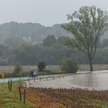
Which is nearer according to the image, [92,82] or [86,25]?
[92,82]

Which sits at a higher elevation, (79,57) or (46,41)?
(46,41)

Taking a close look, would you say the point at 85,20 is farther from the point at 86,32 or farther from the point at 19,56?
the point at 19,56

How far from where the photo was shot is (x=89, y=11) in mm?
78250

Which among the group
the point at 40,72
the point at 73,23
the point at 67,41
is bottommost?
the point at 40,72

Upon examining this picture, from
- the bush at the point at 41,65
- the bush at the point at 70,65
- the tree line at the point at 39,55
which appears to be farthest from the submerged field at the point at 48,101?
the tree line at the point at 39,55

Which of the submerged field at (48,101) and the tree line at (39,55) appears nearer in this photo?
the submerged field at (48,101)

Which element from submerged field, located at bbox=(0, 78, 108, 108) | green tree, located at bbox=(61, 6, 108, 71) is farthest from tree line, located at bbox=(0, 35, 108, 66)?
submerged field, located at bbox=(0, 78, 108, 108)

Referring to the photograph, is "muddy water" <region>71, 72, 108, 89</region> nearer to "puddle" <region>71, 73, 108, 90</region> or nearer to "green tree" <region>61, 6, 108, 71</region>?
"puddle" <region>71, 73, 108, 90</region>

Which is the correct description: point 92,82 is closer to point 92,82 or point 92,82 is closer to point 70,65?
point 92,82

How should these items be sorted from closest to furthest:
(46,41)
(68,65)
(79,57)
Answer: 1. (68,65)
2. (79,57)
3. (46,41)

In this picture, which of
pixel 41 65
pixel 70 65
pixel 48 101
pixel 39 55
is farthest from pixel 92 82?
pixel 39 55

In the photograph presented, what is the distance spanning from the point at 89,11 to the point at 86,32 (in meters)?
7.62

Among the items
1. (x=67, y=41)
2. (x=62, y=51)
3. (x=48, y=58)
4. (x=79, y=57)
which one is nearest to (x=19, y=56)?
(x=48, y=58)

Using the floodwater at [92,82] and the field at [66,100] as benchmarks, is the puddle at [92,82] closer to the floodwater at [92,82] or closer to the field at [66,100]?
the floodwater at [92,82]
